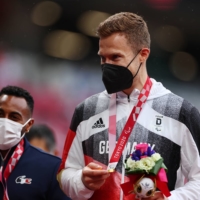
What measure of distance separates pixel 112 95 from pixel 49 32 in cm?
364

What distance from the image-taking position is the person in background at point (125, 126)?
242 centimetres

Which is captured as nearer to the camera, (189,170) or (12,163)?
(189,170)

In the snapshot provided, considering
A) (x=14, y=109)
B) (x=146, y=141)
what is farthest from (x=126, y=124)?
(x=14, y=109)

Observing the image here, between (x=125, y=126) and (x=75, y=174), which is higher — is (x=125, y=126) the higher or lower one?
the higher one

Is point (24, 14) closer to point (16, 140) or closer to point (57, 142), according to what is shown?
point (57, 142)

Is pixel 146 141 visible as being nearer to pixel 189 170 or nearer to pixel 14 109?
pixel 189 170

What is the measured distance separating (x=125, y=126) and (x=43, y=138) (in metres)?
3.34

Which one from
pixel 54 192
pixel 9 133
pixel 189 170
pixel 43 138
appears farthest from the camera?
pixel 43 138

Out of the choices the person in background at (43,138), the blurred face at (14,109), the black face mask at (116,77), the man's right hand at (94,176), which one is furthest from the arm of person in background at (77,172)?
the person in background at (43,138)

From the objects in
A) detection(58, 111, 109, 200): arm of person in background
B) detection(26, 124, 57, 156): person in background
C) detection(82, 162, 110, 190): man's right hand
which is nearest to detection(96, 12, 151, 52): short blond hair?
detection(58, 111, 109, 200): arm of person in background

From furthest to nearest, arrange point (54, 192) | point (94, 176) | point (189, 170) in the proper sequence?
1. point (54, 192)
2. point (189, 170)
3. point (94, 176)

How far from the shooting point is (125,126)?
2.46 metres

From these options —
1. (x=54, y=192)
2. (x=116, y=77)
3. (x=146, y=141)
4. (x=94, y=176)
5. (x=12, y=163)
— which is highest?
(x=116, y=77)

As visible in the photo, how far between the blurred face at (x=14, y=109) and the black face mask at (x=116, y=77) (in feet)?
2.83
